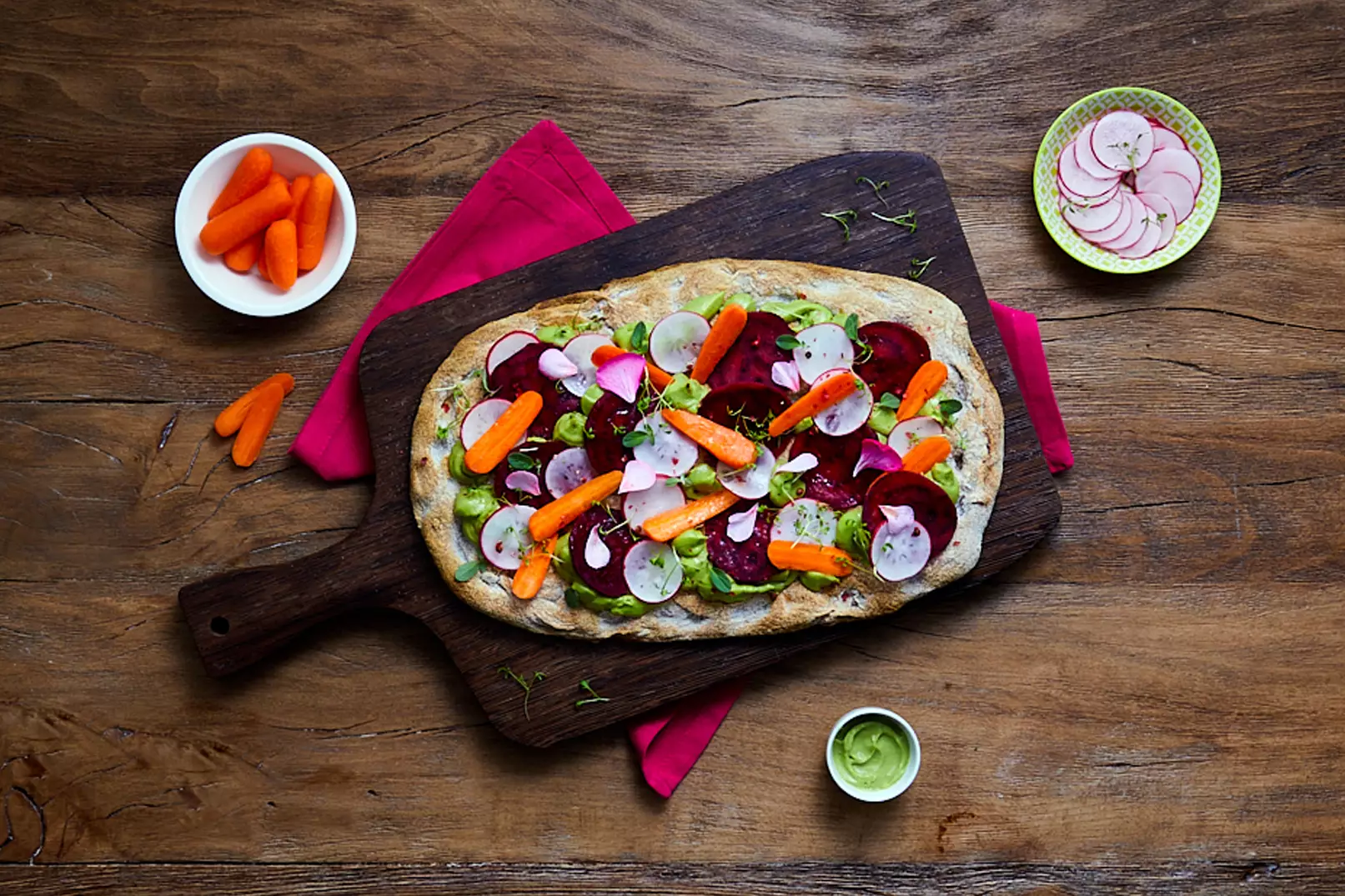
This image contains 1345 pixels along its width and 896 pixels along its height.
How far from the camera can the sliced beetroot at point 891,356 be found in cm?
338

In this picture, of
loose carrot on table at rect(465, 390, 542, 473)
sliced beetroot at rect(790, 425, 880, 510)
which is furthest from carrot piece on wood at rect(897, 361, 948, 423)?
loose carrot on table at rect(465, 390, 542, 473)

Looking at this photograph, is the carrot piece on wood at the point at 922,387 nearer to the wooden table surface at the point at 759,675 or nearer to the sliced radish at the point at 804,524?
the sliced radish at the point at 804,524

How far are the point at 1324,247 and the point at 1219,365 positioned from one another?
0.57m

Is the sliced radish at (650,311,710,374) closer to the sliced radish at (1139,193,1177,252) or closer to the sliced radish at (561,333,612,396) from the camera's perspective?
the sliced radish at (561,333,612,396)

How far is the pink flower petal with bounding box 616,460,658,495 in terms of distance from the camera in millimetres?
3293

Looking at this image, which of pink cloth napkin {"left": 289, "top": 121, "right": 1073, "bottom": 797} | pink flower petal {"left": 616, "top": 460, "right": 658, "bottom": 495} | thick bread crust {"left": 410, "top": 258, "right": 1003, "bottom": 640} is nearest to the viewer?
pink flower petal {"left": 616, "top": 460, "right": 658, "bottom": 495}

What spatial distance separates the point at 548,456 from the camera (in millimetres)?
3395

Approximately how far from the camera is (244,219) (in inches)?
135

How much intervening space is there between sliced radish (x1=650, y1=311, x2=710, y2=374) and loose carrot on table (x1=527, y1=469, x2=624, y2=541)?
40 centimetres

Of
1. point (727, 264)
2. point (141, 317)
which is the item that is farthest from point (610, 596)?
point (141, 317)

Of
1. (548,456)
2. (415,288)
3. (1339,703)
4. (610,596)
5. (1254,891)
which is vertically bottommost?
(1254,891)

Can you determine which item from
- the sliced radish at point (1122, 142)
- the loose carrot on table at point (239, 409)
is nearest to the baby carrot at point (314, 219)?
the loose carrot on table at point (239, 409)

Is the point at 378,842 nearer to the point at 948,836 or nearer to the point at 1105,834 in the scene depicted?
the point at 948,836

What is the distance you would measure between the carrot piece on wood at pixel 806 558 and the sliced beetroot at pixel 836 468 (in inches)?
6.2
